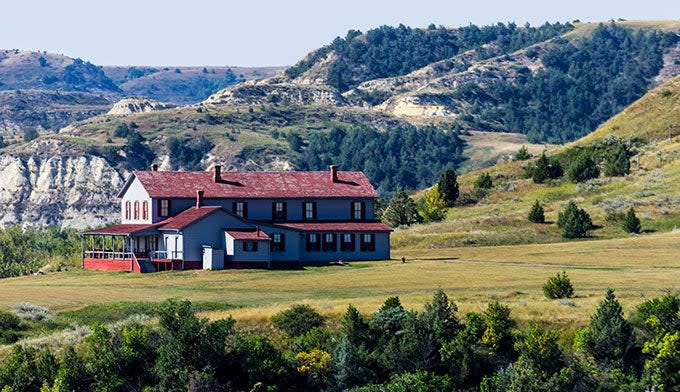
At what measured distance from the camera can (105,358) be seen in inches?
2023

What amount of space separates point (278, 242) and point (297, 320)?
30245 millimetres

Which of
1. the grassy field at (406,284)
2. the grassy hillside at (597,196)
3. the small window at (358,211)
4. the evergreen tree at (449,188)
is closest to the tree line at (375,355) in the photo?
the grassy field at (406,284)

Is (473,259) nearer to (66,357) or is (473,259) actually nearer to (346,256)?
(346,256)

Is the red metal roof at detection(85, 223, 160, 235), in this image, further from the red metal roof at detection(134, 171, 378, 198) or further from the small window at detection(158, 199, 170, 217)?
the red metal roof at detection(134, 171, 378, 198)

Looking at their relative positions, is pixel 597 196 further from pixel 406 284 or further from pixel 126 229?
pixel 406 284

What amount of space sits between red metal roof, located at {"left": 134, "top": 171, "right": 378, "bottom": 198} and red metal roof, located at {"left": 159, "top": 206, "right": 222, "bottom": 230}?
6.41ft

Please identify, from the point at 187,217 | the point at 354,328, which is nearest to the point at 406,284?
the point at 354,328

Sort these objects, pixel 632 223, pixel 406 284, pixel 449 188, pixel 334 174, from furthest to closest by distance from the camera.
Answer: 1. pixel 449 188
2. pixel 632 223
3. pixel 334 174
4. pixel 406 284

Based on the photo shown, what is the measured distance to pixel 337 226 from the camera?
89.8m

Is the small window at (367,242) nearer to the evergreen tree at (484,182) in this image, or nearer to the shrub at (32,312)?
the shrub at (32,312)

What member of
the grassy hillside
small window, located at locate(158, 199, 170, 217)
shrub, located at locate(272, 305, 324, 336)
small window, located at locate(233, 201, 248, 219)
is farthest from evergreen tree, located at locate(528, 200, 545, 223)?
shrub, located at locate(272, 305, 324, 336)

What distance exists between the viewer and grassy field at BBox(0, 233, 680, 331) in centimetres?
6056

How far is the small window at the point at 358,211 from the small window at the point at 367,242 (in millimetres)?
2805

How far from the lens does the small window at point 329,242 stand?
89.0 m
